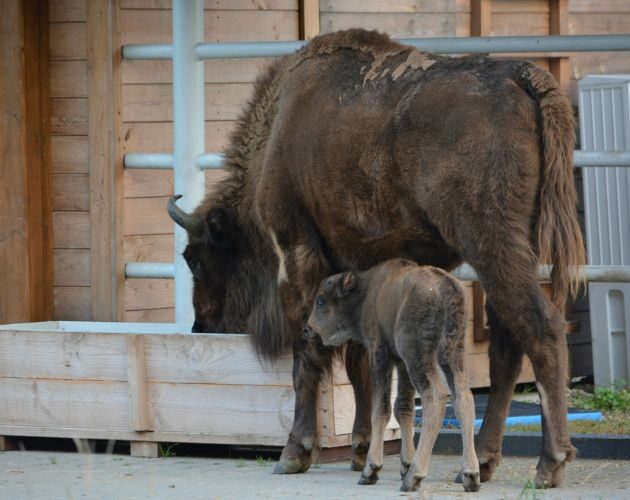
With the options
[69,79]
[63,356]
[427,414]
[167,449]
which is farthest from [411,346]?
[69,79]

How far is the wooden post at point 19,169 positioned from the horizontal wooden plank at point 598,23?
3.93 meters

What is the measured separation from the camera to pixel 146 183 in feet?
29.4

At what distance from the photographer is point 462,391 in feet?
17.9

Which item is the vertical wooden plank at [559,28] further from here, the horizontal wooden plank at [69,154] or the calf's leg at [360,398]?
the calf's leg at [360,398]

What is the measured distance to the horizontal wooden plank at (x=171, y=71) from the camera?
8906mm

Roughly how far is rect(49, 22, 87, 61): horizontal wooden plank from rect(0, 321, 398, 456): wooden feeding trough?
2484 millimetres

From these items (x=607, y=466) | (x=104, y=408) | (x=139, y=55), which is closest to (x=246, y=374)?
(x=104, y=408)

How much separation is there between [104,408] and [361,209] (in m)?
1.79

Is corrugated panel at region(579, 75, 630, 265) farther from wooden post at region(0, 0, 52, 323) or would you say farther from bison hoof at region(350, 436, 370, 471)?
wooden post at region(0, 0, 52, 323)

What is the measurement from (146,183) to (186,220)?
6.31 ft

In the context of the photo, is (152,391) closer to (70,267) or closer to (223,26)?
(70,267)

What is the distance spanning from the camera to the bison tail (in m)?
5.66

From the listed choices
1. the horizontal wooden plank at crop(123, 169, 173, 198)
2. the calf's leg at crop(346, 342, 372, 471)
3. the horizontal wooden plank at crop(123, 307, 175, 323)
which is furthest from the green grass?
the horizontal wooden plank at crop(123, 169, 173, 198)

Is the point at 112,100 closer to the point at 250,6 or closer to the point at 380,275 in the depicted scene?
the point at 250,6
